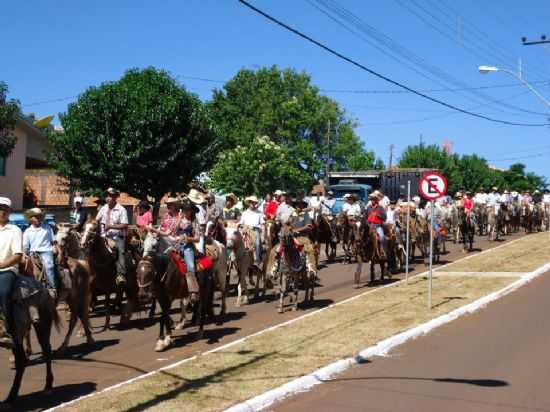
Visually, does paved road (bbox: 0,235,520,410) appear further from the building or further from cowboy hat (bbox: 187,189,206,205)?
the building

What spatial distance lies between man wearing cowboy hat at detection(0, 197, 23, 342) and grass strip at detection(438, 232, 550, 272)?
15.1m

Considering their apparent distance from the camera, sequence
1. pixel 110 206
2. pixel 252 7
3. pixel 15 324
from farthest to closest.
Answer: pixel 110 206 → pixel 252 7 → pixel 15 324

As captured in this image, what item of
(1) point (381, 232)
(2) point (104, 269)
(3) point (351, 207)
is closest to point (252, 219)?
(1) point (381, 232)

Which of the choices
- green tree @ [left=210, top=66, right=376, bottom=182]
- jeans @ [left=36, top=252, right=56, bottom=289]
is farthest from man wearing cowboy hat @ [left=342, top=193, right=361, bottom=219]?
green tree @ [left=210, top=66, right=376, bottom=182]

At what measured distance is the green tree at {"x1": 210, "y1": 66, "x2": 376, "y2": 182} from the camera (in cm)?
7112

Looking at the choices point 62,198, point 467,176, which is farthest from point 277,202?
point 467,176

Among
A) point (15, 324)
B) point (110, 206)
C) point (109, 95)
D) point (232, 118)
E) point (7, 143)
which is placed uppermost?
point (232, 118)

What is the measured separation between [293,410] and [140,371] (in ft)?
9.37

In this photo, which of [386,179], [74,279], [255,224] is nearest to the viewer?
[74,279]

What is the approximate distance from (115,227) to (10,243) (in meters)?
5.70

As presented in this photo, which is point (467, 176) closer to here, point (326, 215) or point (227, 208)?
point (326, 215)

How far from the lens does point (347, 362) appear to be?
9.41 m

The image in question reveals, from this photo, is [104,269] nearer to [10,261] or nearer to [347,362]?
[10,261]

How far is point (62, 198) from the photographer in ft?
141
